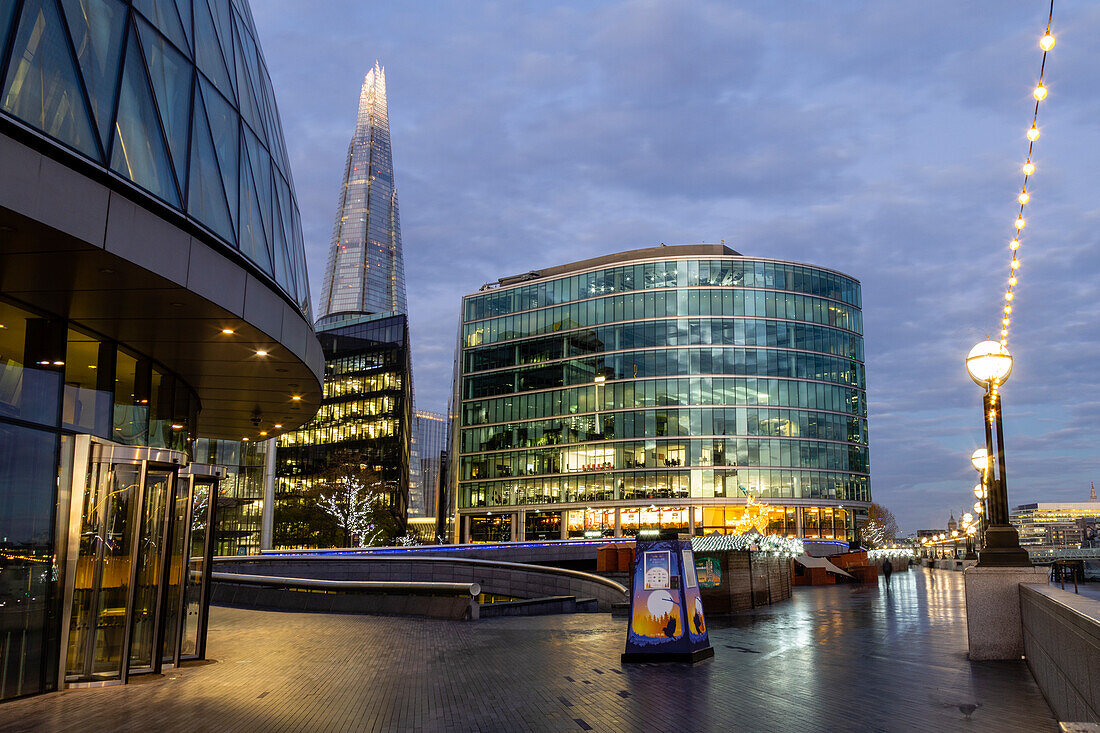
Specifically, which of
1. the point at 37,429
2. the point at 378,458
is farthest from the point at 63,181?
the point at 378,458

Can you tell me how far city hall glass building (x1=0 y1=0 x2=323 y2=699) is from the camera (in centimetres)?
947

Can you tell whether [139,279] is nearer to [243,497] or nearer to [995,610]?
[995,610]

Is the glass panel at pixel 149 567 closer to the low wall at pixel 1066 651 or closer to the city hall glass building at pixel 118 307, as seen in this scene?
the city hall glass building at pixel 118 307

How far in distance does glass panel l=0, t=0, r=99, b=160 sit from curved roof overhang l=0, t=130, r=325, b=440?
496 mm

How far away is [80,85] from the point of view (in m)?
10.0

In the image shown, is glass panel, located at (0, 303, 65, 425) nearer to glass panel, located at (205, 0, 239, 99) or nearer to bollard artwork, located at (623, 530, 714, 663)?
glass panel, located at (205, 0, 239, 99)

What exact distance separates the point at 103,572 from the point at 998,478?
14.5 meters

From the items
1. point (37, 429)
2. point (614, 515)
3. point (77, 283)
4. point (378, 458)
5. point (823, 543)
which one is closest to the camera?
point (77, 283)

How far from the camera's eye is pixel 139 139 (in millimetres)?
10906

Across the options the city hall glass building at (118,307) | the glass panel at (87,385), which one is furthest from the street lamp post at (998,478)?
the glass panel at (87,385)

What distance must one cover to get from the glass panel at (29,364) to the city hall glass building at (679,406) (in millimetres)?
75636

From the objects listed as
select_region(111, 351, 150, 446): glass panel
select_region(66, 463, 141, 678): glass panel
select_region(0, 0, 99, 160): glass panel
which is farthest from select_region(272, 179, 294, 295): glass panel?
select_region(0, 0, 99, 160): glass panel

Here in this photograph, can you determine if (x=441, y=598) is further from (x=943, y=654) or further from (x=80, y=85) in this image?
(x=80, y=85)

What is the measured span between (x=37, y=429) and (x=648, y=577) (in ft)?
33.1
